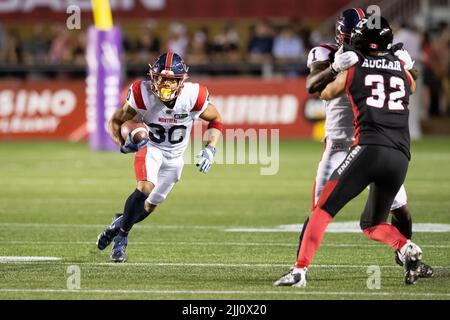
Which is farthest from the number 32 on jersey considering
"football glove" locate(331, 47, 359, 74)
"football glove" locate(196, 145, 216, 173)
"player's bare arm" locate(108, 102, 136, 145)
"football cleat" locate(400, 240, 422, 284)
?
"player's bare arm" locate(108, 102, 136, 145)

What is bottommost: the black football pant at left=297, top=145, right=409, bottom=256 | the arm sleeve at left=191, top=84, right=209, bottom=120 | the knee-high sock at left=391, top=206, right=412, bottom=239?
the knee-high sock at left=391, top=206, right=412, bottom=239

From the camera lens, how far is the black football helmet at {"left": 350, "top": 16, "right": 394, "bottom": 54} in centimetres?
698

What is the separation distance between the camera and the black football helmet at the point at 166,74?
8172mm

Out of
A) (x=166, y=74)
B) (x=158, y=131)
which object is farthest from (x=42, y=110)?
(x=166, y=74)

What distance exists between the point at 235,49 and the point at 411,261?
1615 centimetres

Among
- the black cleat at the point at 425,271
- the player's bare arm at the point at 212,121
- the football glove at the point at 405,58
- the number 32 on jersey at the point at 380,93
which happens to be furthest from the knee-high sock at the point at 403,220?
the player's bare arm at the point at 212,121

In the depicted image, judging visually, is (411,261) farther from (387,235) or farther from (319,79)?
(319,79)

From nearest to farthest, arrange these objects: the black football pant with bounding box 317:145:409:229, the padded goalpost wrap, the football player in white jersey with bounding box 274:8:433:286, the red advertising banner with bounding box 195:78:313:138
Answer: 1. the black football pant with bounding box 317:145:409:229
2. the football player in white jersey with bounding box 274:8:433:286
3. the padded goalpost wrap
4. the red advertising banner with bounding box 195:78:313:138

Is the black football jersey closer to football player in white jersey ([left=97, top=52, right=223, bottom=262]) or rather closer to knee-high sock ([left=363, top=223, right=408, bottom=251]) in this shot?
knee-high sock ([left=363, top=223, right=408, bottom=251])

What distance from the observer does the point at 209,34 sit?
25125 mm

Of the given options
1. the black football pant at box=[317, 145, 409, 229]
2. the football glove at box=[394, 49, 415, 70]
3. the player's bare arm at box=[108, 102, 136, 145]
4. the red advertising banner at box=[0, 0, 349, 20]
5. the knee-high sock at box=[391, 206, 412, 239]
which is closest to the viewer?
the black football pant at box=[317, 145, 409, 229]

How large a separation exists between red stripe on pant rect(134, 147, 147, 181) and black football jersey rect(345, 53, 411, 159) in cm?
196

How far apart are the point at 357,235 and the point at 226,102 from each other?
11.3 m

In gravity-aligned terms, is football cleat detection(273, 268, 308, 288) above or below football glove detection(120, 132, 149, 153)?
below
